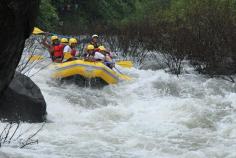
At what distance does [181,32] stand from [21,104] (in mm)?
8050

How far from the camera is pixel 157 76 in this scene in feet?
44.6

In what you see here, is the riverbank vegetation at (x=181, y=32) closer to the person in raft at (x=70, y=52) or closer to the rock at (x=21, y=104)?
the person in raft at (x=70, y=52)

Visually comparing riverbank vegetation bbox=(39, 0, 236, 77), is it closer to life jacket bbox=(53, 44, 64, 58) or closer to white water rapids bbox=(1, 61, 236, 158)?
white water rapids bbox=(1, 61, 236, 158)

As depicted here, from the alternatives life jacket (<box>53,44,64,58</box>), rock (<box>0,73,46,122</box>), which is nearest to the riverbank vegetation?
life jacket (<box>53,44,64,58</box>)

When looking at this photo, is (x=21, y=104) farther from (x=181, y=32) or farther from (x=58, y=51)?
(x=181, y=32)

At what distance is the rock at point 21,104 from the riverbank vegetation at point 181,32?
6.41m

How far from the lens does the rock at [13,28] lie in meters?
2.72

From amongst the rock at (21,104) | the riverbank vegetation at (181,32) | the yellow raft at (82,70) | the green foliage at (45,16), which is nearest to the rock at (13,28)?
the rock at (21,104)

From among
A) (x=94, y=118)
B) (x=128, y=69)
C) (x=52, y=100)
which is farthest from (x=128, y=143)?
(x=128, y=69)

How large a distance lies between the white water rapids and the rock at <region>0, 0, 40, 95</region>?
7.99ft

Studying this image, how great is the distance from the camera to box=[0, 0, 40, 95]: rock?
2717 millimetres

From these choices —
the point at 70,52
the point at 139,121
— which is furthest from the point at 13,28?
the point at 70,52

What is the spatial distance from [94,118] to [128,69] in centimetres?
621

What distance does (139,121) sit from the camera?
342 inches
